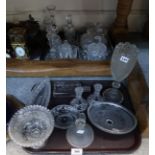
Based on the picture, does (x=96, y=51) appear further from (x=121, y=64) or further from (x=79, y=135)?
(x=79, y=135)

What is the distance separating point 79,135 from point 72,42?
19.3 inches

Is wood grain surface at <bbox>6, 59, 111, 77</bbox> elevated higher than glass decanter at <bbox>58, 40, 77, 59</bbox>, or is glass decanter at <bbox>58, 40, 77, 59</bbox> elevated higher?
glass decanter at <bbox>58, 40, 77, 59</bbox>

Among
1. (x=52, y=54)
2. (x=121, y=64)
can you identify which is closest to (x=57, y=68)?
(x=52, y=54)

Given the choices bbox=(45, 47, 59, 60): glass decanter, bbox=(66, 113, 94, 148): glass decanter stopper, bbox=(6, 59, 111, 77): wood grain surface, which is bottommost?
bbox=(66, 113, 94, 148): glass decanter stopper

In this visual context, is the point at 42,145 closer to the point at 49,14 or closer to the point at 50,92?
the point at 50,92

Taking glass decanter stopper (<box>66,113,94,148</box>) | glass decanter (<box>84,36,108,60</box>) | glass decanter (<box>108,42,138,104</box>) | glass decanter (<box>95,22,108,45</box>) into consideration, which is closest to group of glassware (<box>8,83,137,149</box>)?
glass decanter stopper (<box>66,113,94,148</box>)

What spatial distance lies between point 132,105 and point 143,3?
0.53 m

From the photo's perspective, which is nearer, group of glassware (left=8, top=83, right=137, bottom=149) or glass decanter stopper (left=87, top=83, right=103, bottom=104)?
group of glassware (left=8, top=83, right=137, bottom=149)

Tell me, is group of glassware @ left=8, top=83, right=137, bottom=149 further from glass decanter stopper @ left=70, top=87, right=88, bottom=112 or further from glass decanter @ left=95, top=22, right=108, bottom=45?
glass decanter @ left=95, top=22, right=108, bottom=45

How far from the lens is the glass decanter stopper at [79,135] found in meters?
0.67

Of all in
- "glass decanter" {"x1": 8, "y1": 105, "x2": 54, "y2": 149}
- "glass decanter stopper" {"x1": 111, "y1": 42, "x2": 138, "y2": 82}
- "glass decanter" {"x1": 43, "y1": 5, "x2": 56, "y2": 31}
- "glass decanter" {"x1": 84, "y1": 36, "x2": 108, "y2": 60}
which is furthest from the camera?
"glass decanter" {"x1": 43, "y1": 5, "x2": 56, "y2": 31}

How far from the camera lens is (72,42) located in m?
1.07

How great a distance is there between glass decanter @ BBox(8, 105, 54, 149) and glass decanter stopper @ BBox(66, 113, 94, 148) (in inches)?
2.5

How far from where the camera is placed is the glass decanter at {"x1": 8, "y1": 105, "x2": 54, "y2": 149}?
2.10 ft
